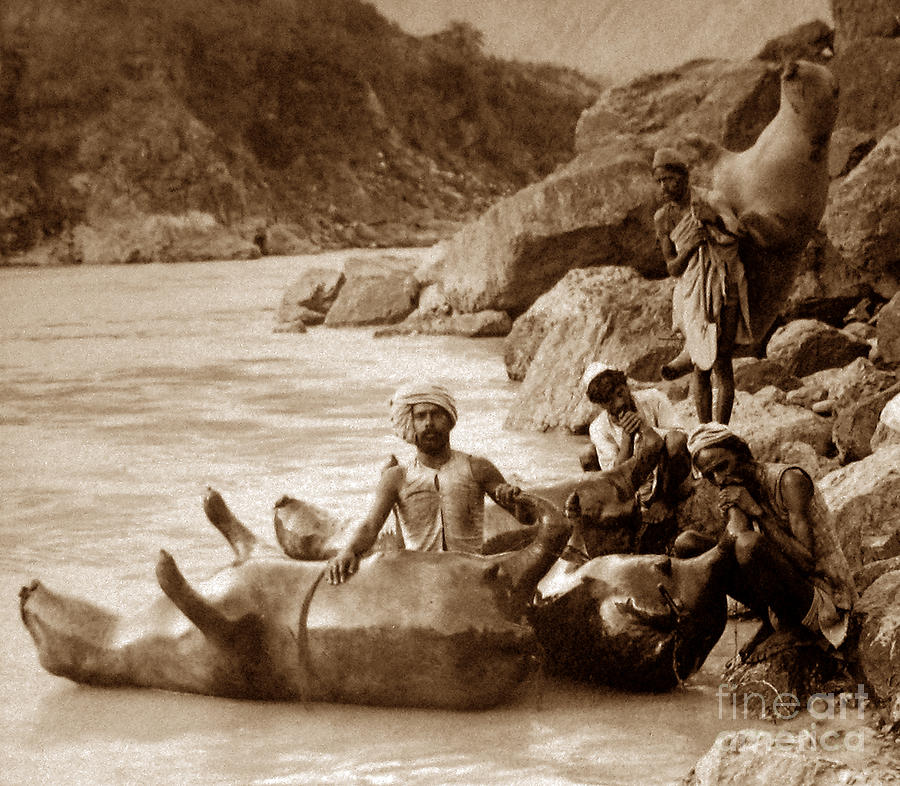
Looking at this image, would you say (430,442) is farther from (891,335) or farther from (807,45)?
(807,45)

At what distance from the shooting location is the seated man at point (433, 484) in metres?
5.48

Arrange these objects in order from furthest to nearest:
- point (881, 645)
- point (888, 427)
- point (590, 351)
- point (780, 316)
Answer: point (780, 316) < point (590, 351) < point (888, 427) < point (881, 645)

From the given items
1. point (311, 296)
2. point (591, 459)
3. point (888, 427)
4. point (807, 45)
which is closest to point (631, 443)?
point (591, 459)

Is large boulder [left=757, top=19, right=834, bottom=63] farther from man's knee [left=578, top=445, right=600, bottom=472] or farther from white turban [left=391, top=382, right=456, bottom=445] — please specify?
white turban [left=391, top=382, right=456, bottom=445]

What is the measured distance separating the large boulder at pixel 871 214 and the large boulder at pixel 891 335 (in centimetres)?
207

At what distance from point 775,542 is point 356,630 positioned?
145cm

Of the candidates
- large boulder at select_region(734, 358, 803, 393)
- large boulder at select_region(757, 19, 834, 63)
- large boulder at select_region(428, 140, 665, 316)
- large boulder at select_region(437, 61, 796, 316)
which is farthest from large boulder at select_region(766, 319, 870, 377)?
large boulder at select_region(757, 19, 834, 63)

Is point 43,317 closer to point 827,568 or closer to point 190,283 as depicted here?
point 190,283

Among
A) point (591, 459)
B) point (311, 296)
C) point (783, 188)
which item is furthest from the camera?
point (311, 296)

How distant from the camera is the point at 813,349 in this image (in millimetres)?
11578

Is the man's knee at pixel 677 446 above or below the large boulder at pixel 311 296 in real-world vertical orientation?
below

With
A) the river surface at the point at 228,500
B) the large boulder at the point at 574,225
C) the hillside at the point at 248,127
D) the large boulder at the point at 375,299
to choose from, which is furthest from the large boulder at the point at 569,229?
the hillside at the point at 248,127

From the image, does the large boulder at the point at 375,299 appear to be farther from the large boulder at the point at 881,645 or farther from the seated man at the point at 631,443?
the large boulder at the point at 881,645

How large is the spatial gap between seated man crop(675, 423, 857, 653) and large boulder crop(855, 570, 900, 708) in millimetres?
78
